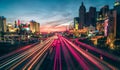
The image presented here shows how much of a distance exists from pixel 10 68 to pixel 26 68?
3164 mm

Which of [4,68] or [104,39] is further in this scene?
[104,39]

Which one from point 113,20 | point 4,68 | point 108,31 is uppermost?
point 113,20

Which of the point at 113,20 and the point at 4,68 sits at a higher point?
the point at 113,20

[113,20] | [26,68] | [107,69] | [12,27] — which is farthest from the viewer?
[12,27]

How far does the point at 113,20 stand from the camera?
3642 inches

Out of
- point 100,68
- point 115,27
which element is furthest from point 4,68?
point 115,27

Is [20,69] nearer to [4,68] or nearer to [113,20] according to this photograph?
Answer: [4,68]

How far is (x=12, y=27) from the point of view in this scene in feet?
622

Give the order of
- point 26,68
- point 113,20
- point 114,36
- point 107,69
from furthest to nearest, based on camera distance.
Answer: point 113,20, point 114,36, point 26,68, point 107,69

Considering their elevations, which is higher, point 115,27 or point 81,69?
point 115,27

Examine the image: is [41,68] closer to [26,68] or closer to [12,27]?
[26,68]

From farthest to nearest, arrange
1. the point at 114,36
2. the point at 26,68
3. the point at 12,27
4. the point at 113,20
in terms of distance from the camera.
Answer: the point at 12,27 < the point at 113,20 < the point at 114,36 < the point at 26,68

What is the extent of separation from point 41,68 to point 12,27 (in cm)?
18013

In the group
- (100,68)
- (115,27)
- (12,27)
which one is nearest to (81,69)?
(100,68)
